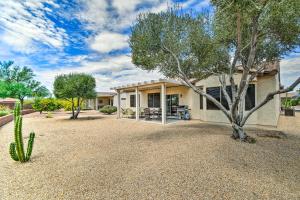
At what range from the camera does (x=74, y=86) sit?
16.1 metres

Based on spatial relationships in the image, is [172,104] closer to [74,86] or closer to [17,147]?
[74,86]

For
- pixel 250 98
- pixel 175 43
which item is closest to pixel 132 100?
pixel 250 98

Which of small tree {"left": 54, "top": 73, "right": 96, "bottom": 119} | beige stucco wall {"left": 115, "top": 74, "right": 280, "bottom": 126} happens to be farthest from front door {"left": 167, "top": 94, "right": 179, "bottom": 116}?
small tree {"left": 54, "top": 73, "right": 96, "bottom": 119}

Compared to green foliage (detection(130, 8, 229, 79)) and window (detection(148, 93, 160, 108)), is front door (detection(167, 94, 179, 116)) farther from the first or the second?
green foliage (detection(130, 8, 229, 79))

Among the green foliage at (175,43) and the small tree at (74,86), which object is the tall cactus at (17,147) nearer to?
the green foliage at (175,43)

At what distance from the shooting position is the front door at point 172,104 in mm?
17500

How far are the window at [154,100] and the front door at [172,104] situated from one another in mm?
1448

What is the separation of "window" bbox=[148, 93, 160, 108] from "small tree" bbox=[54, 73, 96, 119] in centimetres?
659

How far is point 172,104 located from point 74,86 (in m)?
10.3

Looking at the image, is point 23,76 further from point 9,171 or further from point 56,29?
point 9,171

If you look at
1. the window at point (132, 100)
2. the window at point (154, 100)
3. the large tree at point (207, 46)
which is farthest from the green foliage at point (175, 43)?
the window at point (132, 100)

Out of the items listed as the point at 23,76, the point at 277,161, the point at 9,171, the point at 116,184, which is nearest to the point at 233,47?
the point at 277,161

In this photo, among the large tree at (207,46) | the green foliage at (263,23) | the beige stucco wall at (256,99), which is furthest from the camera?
the beige stucco wall at (256,99)

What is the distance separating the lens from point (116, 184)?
3.69m
